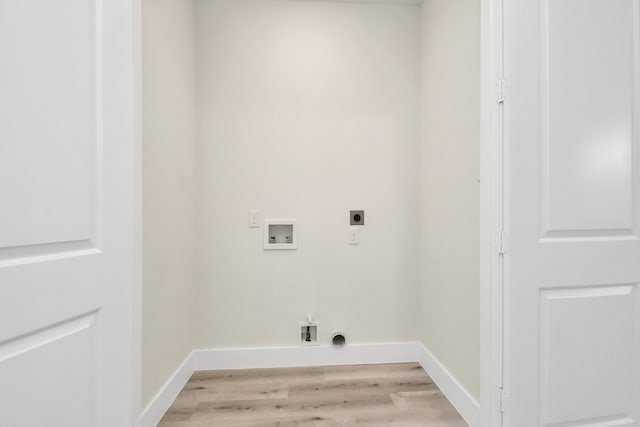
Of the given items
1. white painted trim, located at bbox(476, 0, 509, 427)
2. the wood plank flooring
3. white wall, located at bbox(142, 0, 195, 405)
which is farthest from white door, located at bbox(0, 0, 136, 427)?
white painted trim, located at bbox(476, 0, 509, 427)

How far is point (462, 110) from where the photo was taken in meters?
1.72

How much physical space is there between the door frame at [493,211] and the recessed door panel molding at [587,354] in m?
0.18

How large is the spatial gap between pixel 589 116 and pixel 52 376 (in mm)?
2063

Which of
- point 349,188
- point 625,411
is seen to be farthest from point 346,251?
point 625,411

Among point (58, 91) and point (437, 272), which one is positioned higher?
point (58, 91)

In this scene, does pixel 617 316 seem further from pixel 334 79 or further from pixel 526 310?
pixel 334 79

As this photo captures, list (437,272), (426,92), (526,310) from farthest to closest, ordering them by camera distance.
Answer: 1. (426,92)
2. (437,272)
3. (526,310)

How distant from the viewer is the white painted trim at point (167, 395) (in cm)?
151

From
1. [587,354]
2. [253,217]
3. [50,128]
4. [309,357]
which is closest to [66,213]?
[50,128]

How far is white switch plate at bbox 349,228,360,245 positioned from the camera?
222 centimetres

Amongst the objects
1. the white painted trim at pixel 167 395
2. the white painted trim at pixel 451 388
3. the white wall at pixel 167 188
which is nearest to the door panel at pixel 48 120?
the white wall at pixel 167 188

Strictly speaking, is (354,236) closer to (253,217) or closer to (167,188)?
(253,217)

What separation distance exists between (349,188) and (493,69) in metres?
1.18

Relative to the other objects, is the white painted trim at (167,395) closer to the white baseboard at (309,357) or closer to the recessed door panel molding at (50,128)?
the white baseboard at (309,357)
